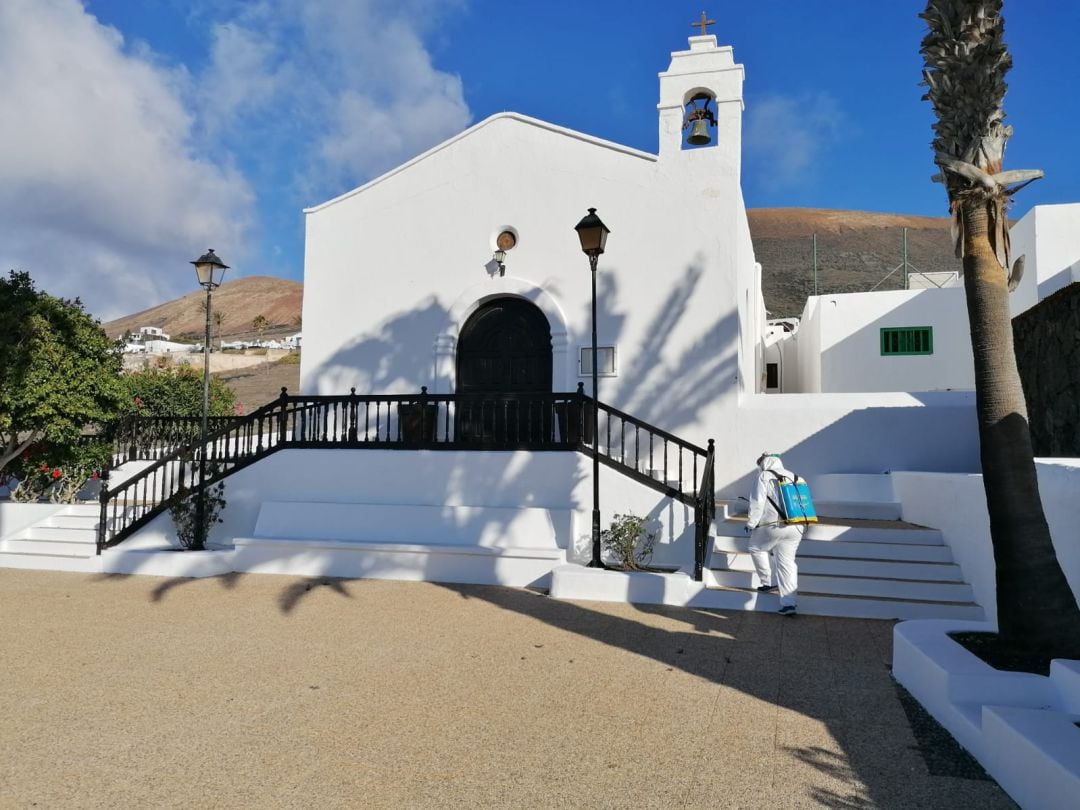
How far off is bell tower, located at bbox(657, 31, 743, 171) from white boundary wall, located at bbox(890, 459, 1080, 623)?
217 inches

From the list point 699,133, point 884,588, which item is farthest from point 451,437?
point 884,588

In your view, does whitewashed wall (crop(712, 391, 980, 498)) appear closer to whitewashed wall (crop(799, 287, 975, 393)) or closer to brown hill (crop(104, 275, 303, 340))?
whitewashed wall (crop(799, 287, 975, 393))

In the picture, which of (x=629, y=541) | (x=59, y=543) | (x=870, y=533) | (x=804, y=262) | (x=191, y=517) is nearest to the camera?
(x=870, y=533)

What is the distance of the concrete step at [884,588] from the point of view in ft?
23.9

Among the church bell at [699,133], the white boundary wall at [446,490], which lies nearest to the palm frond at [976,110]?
the white boundary wall at [446,490]

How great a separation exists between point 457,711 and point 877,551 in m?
5.50

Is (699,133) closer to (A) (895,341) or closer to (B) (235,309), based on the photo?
(A) (895,341)

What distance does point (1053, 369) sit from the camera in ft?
31.3

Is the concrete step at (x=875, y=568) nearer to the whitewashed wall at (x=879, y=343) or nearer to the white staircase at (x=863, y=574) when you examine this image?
the white staircase at (x=863, y=574)

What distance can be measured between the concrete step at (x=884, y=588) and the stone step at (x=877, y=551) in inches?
16.8

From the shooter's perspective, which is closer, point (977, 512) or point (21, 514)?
point (977, 512)

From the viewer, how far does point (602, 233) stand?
8.60 metres

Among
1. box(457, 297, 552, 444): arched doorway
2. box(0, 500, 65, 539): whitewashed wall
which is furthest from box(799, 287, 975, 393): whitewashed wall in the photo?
box(0, 500, 65, 539): whitewashed wall

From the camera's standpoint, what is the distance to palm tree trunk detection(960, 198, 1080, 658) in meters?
4.62
